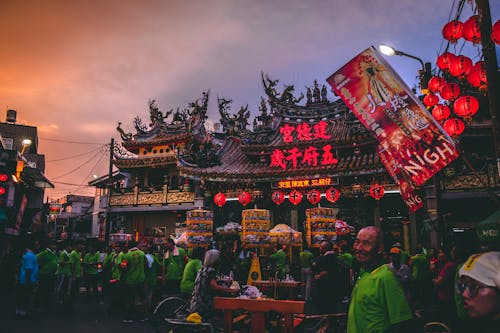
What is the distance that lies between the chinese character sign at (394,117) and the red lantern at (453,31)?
10.6 ft

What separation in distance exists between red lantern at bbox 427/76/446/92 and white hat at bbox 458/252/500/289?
8.05 m

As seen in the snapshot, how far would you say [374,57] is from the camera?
5.09 metres

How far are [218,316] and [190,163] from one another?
11293 mm

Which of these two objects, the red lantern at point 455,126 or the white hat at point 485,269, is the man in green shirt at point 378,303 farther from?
the red lantern at point 455,126

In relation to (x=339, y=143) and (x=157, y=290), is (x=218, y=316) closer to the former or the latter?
(x=157, y=290)

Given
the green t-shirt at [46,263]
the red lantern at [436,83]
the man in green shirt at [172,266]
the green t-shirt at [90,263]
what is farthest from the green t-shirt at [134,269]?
the red lantern at [436,83]

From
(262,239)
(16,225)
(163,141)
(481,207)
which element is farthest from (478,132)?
(16,225)

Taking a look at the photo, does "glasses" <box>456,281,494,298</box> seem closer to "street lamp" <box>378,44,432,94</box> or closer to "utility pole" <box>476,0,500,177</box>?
"utility pole" <box>476,0,500,177</box>

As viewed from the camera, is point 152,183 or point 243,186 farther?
point 152,183

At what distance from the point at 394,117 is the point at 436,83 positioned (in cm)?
493

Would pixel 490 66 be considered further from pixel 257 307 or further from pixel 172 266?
pixel 172 266

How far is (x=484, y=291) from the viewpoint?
187 cm

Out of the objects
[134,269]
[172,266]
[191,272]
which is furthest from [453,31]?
[172,266]

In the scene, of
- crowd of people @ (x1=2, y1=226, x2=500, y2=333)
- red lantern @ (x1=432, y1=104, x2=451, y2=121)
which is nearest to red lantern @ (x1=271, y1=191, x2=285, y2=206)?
crowd of people @ (x1=2, y1=226, x2=500, y2=333)
